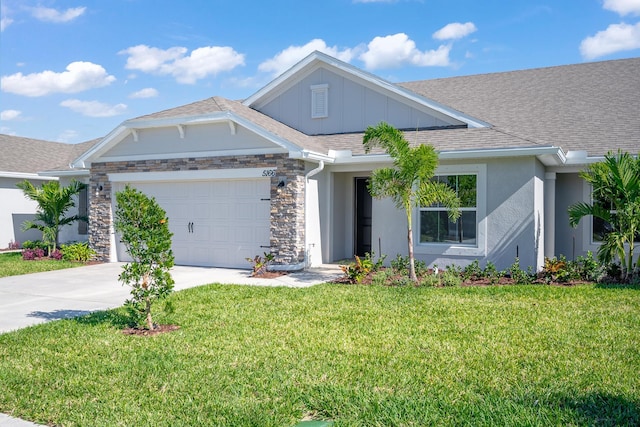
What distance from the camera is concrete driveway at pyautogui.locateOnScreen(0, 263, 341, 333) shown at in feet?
26.8

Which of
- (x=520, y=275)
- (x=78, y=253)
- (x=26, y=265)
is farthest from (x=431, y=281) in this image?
(x=26, y=265)

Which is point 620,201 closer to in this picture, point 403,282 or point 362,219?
point 403,282

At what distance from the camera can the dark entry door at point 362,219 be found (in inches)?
585

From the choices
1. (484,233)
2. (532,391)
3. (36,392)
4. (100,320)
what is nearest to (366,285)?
(484,233)

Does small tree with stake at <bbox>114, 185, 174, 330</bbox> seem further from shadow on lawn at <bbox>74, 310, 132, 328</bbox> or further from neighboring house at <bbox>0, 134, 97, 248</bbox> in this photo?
neighboring house at <bbox>0, 134, 97, 248</bbox>

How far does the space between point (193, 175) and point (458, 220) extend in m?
6.87

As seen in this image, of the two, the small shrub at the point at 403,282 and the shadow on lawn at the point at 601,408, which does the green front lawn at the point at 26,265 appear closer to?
the small shrub at the point at 403,282

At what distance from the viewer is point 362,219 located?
49.2 feet

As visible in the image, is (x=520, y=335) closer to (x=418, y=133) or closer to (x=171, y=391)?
(x=171, y=391)

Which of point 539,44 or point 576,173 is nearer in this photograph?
point 576,173

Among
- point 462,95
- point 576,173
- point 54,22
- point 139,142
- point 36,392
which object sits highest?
point 54,22

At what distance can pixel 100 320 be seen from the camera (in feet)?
24.7

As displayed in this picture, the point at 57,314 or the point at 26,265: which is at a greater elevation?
the point at 26,265

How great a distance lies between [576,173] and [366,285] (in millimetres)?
6498
